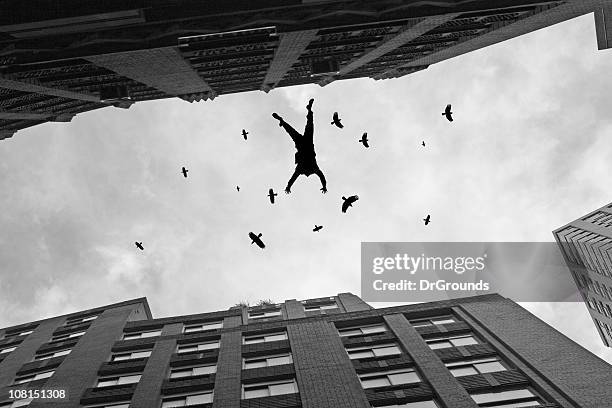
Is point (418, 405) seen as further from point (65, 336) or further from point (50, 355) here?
point (65, 336)

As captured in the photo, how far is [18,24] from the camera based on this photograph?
12453 mm

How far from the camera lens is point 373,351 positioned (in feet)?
89.5

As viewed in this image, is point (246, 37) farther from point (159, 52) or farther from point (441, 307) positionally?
point (441, 307)

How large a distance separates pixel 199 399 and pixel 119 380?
5638mm

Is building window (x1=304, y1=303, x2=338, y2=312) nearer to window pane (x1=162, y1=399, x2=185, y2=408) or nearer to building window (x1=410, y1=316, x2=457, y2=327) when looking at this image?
building window (x1=410, y1=316, x2=457, y2=327)

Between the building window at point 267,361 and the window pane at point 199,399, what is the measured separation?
120 inches

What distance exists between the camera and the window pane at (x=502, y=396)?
21.5 metres

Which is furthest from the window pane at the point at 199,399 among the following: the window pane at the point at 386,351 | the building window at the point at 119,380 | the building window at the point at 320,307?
the building window at the point at 320,307

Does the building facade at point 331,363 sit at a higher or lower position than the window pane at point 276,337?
lower

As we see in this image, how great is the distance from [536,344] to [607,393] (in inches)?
214

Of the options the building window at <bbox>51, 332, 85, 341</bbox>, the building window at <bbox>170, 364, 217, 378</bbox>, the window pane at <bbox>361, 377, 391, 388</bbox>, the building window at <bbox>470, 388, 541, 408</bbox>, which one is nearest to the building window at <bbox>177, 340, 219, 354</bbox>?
the building window at <bbox>170, 364, 217, 378</bbox>

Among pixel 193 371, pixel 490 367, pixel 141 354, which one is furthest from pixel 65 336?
pixel 490 367

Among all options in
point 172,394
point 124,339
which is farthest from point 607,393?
point 124,339

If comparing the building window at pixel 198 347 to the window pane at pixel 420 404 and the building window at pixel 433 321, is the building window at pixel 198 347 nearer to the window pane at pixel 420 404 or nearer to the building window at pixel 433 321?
the building window at pixel 433 321
